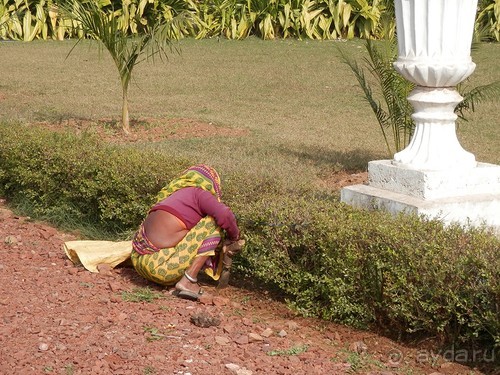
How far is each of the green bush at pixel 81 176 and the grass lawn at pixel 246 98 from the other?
153cm

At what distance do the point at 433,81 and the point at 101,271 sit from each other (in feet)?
8.08

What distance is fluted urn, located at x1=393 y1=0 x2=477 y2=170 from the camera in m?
5.84

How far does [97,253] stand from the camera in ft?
19.8

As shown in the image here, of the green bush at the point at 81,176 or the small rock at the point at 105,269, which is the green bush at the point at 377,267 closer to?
the small rock at the point at 105,269

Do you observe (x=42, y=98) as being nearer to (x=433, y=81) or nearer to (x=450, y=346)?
(x=433, y=81)

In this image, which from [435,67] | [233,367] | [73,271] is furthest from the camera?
[73,271]

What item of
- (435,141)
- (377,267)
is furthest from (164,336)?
(435,141)

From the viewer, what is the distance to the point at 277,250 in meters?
5.26

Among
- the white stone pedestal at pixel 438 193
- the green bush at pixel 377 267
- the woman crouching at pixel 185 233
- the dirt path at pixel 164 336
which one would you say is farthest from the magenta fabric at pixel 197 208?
the white stone pedestal at pixel 438 193

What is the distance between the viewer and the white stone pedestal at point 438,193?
5637mm

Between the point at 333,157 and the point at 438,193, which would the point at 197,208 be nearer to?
the point at 438,193

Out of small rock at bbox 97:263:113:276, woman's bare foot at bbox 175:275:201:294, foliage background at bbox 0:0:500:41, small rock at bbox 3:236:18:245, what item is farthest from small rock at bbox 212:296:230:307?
foliage background at bbox 0:0:500:41

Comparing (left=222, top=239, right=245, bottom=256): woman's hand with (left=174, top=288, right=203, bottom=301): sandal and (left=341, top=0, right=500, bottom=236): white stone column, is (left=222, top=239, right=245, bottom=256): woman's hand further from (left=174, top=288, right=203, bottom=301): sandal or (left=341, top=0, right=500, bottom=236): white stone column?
A: (left=341, top=0, right=500, bottom=236): white stone column

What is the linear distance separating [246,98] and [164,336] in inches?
363
